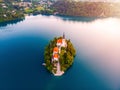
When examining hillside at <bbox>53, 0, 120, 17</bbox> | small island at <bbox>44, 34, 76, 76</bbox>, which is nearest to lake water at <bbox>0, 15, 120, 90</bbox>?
small island at <bbox>44, 34, 76, 76</bbox>

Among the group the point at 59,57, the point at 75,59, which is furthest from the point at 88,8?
the point at 59,57

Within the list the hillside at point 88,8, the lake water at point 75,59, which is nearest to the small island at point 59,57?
the lake water at point 75,59

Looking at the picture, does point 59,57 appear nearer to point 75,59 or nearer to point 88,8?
point 75,59

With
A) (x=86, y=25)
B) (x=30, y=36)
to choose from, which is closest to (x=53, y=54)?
(x=30, y=36)

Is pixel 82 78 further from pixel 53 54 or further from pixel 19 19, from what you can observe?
pixel 19 19

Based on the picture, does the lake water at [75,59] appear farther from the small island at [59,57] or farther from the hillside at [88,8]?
the hillside at [88,8]

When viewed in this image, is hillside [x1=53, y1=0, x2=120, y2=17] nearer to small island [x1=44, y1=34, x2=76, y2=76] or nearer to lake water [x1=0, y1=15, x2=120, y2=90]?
lake water [x1=0, y1=15, x2=120, y2=90]
